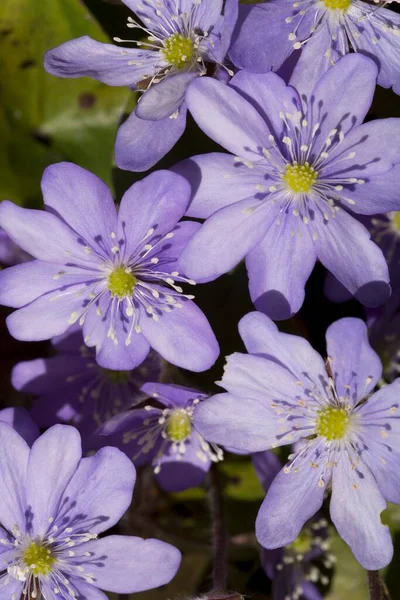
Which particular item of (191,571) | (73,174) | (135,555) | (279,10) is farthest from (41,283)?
(191,571)

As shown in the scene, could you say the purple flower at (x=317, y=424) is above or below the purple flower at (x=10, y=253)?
below

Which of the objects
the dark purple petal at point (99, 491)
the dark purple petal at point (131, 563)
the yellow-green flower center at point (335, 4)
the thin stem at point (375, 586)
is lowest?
the thin stem at point (375, 586)

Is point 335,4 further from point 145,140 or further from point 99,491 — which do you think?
point 99,491

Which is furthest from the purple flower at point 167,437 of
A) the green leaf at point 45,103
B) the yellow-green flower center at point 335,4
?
the yellow-green flower center at point 335,4

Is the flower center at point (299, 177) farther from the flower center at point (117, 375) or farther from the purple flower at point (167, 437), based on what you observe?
the flower center at point (117, 375)

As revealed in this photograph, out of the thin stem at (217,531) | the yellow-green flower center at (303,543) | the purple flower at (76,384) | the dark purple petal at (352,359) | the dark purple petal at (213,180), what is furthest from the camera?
the yellow-green flower center at (303,543)

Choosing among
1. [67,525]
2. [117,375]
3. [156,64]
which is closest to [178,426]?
[117,375]

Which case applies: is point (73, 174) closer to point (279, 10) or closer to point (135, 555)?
point (279, 10)
